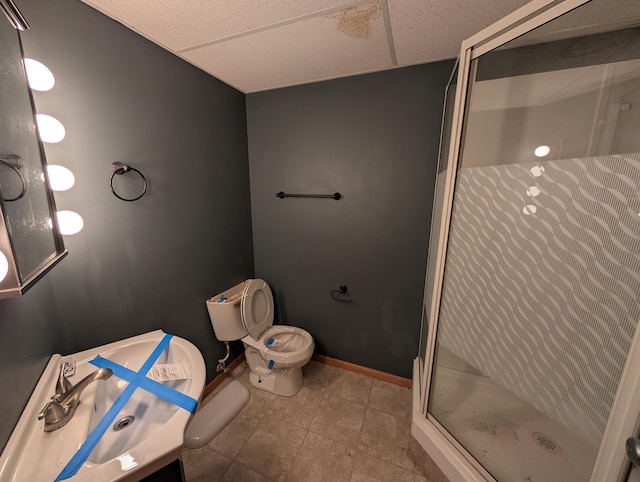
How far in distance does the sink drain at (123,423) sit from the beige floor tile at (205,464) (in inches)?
29.1

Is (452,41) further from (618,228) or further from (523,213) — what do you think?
(618,228)

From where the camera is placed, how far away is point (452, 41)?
4.04 ft

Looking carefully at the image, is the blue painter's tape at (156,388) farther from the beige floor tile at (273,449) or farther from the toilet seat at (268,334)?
the beige floor tile at (273,449)

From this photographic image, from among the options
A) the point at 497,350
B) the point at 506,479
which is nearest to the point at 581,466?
the point at 506,479

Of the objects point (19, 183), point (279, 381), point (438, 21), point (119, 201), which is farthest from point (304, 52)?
point (279, 381)

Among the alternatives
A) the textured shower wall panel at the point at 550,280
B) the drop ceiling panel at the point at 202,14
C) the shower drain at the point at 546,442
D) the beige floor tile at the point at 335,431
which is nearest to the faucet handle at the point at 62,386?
the beige floor tile at the point at 335,431

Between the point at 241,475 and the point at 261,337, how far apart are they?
2.52 feet

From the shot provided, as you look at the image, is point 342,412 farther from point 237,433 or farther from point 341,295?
point 341,295

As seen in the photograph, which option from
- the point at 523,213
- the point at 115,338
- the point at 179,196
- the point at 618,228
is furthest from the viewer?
the point at 179,196

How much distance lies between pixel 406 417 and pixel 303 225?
5.11 ft

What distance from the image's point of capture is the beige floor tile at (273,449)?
133cm

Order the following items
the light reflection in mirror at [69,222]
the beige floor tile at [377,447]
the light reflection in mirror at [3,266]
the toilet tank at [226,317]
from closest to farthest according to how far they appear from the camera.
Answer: the light reflection in mirror at [3,266], the light reflection in mirror at [69,222], the beige floor tile at [377,447], the toilet tank at [226,317]

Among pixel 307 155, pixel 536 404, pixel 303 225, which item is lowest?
pixel 536 404

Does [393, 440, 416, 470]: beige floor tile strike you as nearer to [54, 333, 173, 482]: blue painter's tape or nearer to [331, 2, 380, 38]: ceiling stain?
[54, 333, 173, 482]: blue painter's tape
